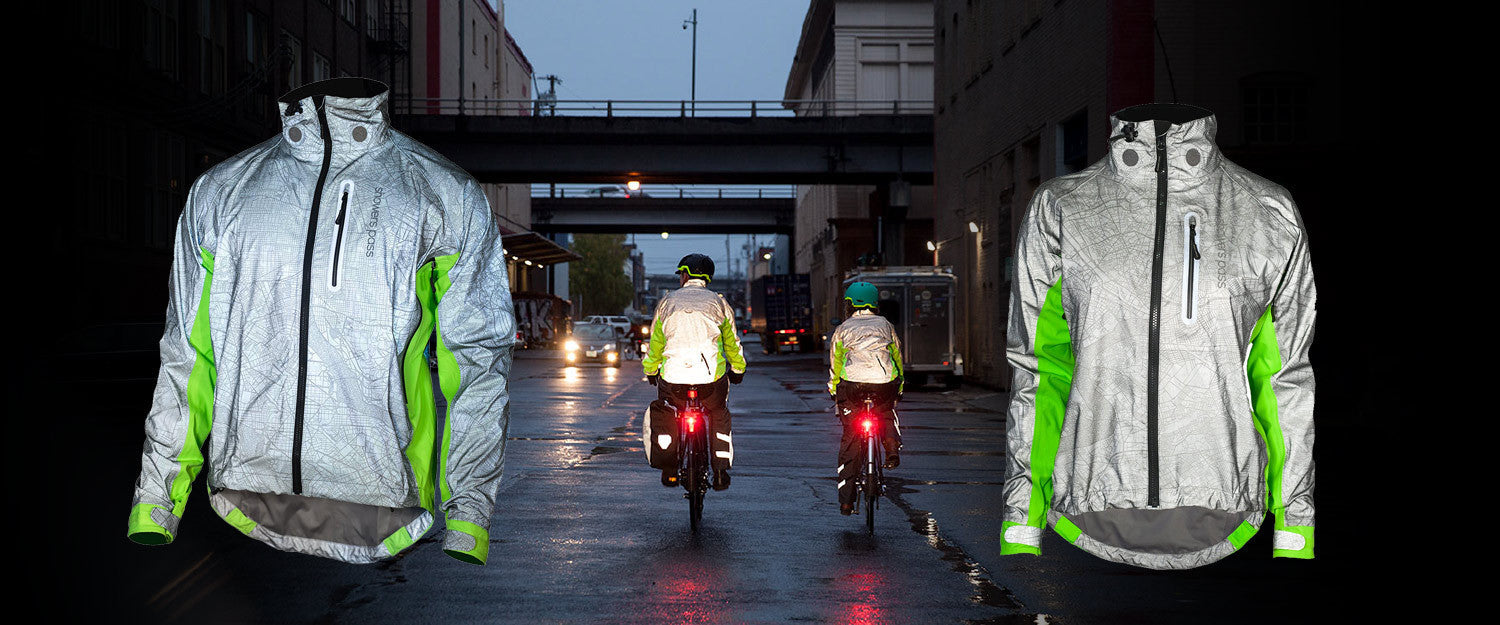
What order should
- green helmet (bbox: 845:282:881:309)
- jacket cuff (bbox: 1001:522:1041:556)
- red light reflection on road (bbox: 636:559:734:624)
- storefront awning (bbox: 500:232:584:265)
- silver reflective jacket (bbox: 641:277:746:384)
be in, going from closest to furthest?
jacket cuff (bbox: 1001:522:1041:556) < red light reflection on road (bbox: 636:559:734:624) < silver reflective jacket (bbox: 641:277:746:384) < green helmet (bbox: 845:282:881:309) < storefront awning (bbox: 500:232:584:265)

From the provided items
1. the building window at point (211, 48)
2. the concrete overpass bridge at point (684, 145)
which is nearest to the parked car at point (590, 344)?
the concrete overpass bridge at point (684, 145)

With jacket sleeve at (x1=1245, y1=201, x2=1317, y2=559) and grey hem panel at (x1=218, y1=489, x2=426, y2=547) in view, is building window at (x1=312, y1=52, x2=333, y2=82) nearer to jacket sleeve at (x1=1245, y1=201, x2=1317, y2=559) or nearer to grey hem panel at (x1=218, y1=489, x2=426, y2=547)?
grey hem panel at (x1=218, y1=489, x2=426, y2=547)

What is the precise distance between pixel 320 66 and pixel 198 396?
40.3 meters

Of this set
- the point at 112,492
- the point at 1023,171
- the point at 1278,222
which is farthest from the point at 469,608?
the point at 1023,171

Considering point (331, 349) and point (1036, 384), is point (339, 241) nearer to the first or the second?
point (331, 349)

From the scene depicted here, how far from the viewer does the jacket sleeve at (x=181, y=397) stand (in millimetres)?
3471

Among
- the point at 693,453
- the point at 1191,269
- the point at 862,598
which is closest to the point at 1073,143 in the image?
the point at 693,453

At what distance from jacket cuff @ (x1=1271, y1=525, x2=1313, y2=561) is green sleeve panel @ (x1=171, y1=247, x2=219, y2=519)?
8.06 ft

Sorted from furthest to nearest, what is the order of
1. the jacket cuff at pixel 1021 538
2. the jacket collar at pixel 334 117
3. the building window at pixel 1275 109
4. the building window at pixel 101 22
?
the building window at pixel 101 22 → the building window at pixel 1275 109 → the jacket cuff at pixel 1021 538 → the jacket collar at pixel 334 117

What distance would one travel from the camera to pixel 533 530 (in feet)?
30.6

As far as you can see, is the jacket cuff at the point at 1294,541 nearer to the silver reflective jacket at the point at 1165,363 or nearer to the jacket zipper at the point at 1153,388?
the silver reflective jacket at the point at 1165,363

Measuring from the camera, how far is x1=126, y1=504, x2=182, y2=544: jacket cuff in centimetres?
345

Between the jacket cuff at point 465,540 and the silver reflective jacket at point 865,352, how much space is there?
20.9 ft

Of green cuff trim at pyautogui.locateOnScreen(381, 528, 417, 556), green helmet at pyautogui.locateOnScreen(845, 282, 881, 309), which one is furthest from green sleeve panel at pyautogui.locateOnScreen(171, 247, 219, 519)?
green helmet at pyautogui.locateOnScreen(845, 282, 881, 309)
